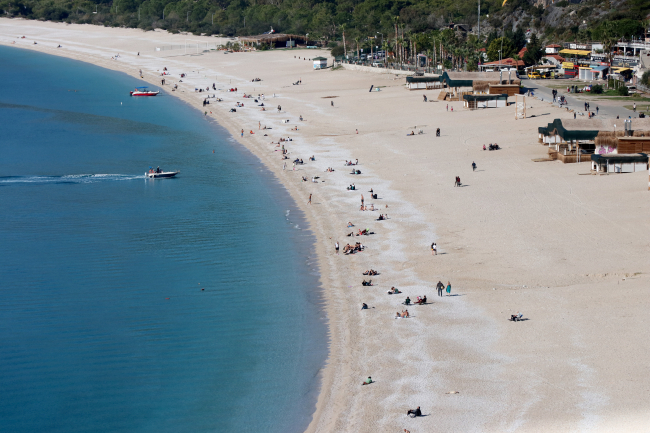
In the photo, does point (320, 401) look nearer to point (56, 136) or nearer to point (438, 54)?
point (56, 136)

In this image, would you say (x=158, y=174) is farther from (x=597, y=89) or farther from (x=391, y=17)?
(x=391, y=17)

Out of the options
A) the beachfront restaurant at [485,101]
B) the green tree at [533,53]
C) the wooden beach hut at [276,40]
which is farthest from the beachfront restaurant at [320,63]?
the beachfront restaurant at [485,101]

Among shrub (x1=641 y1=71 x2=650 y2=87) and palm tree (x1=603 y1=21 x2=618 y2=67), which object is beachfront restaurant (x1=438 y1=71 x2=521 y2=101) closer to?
shrub (x1=641 y1=71 x2=650 y2=87)

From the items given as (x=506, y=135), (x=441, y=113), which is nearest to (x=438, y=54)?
(x=441, y=113)

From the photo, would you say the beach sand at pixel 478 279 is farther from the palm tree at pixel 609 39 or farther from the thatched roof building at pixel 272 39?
the thatched roof building at pixel 272 39

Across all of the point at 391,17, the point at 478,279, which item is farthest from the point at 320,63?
the point at 478,279

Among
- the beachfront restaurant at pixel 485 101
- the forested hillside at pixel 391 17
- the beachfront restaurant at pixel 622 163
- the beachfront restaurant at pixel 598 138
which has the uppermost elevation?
the forested hillside at pixel 391 17
